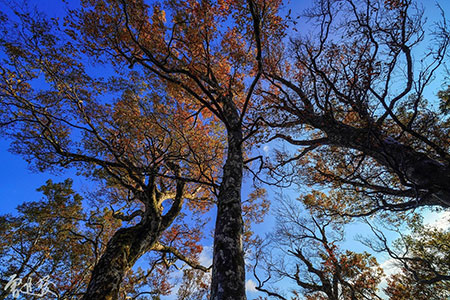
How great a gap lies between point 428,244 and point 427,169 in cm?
1358

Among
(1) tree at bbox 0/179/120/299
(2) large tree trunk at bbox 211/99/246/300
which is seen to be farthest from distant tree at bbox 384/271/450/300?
(1) tree at bbox 0/179/120/299

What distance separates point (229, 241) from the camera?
9.45 ft

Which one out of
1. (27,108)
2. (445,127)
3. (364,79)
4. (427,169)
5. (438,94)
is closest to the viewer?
(427,169)

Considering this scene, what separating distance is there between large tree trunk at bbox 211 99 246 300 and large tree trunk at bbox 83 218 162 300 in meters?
3.47

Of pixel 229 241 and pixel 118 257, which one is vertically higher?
pixel 118 257

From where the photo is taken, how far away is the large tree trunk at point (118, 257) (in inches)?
168

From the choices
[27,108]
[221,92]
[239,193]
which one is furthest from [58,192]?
[239,193]

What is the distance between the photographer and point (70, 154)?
18.4 feet

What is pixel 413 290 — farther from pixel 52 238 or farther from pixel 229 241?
pixel 52 238

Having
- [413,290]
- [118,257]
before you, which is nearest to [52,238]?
[118,257]

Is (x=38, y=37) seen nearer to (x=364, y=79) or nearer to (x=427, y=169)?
(x=364, y=79)

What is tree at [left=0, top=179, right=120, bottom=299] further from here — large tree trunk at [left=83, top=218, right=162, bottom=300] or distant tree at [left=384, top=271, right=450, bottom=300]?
distant tree at [left=384, top=271, right=450, bottom=300]

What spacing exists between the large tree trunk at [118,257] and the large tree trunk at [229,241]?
3.47 m

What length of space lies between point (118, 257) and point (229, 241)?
396cm
